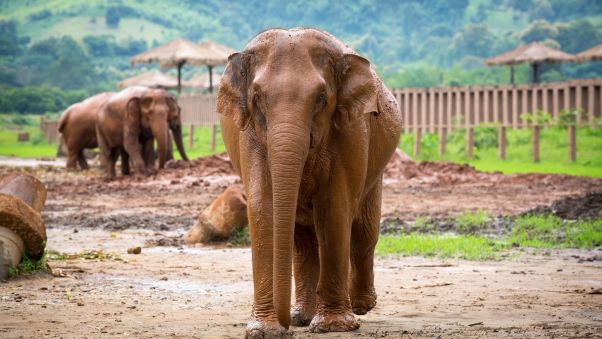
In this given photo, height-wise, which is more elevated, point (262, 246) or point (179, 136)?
point (262, 246)

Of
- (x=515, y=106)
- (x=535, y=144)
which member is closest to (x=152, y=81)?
(x=515, y=106)

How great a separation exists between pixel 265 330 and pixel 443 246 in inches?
246

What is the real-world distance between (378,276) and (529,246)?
289cm

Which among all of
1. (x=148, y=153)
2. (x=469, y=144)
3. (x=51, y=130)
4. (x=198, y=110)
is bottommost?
(x=51, y=130)

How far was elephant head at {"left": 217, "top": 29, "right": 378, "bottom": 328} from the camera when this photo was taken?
7.09 meters

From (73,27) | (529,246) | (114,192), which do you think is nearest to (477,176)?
→ (114,192)

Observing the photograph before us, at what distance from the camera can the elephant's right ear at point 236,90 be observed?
7566 millimetres

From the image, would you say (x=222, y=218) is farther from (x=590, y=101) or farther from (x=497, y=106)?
(x=497, y=106)

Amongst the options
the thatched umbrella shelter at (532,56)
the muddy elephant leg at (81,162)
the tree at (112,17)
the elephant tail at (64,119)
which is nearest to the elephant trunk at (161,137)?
the muddy elephant leg at (81,162)

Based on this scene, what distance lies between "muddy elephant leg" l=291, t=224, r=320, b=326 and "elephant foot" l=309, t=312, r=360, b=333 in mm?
404

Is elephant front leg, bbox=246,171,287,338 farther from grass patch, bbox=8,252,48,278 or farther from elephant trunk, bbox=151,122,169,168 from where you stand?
elephant trunk, bbox=151,122,169,168

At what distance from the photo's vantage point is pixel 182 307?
9305mm

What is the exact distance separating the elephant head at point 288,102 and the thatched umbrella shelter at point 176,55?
35.5m

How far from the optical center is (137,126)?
26.7m
